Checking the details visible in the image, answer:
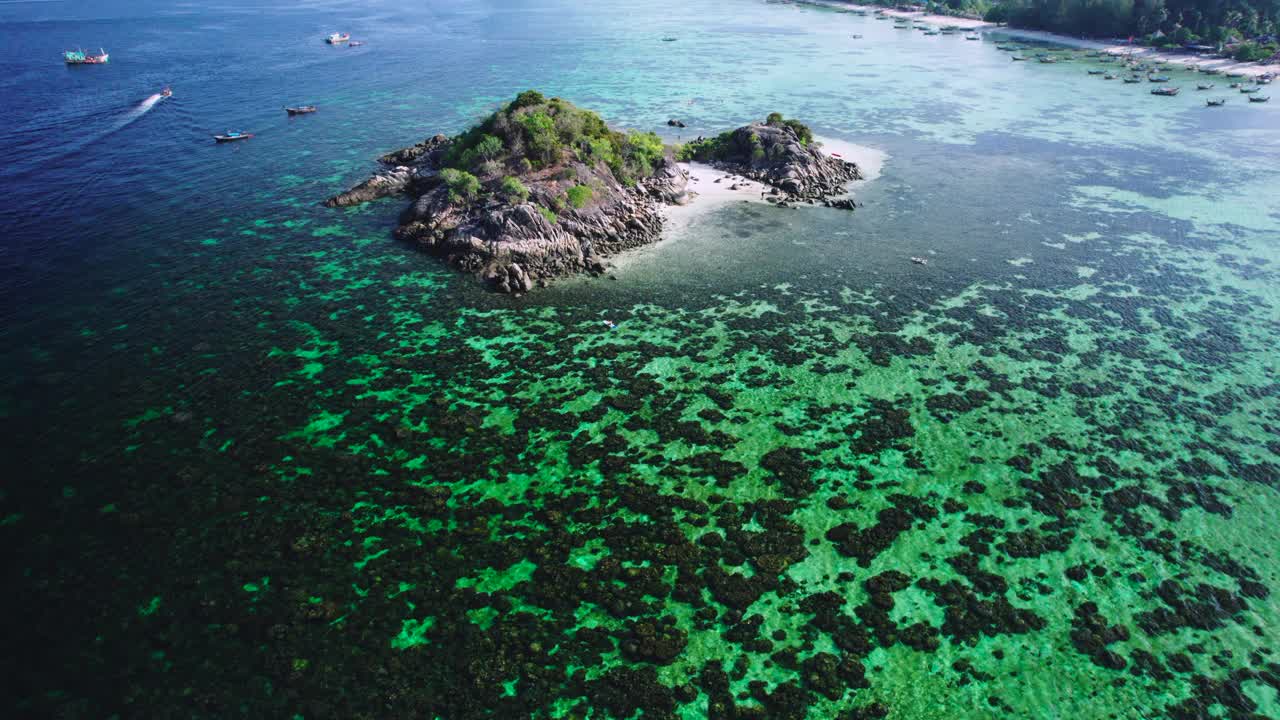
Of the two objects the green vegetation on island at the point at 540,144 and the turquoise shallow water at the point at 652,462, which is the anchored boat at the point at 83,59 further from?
the green vegetation on island at the point at 540,144

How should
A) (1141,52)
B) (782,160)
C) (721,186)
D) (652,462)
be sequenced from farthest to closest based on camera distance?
(1141,52) < (782,160) < (721,186) < (652,462)

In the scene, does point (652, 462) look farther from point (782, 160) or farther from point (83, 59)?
Result: point (83, 59)

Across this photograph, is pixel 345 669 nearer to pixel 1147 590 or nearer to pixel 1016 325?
pixel 1147 590

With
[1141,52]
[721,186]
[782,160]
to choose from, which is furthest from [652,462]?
[1141,52]

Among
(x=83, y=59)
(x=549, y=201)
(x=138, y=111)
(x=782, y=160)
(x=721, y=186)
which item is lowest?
(x=549, y=201)

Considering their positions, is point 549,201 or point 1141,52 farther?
point 1141,52
